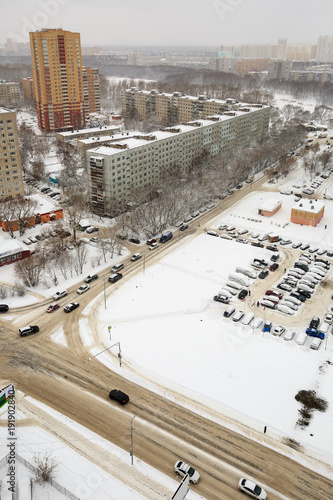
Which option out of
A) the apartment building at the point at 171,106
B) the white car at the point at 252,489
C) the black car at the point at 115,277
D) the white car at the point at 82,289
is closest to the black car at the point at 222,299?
the black car at the point at 115,277

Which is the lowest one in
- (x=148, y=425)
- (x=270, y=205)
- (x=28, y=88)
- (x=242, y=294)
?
(x=148, y=425)

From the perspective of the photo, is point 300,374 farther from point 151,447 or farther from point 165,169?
point 165,169

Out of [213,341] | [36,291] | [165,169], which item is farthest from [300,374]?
[165,169]

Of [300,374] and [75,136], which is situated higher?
[75,136]

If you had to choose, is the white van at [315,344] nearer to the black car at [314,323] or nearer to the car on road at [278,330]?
the black car at [314,323]

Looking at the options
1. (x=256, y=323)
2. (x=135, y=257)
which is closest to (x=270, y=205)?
(x=135, y=257)

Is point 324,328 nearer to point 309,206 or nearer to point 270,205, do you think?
point 309,206
